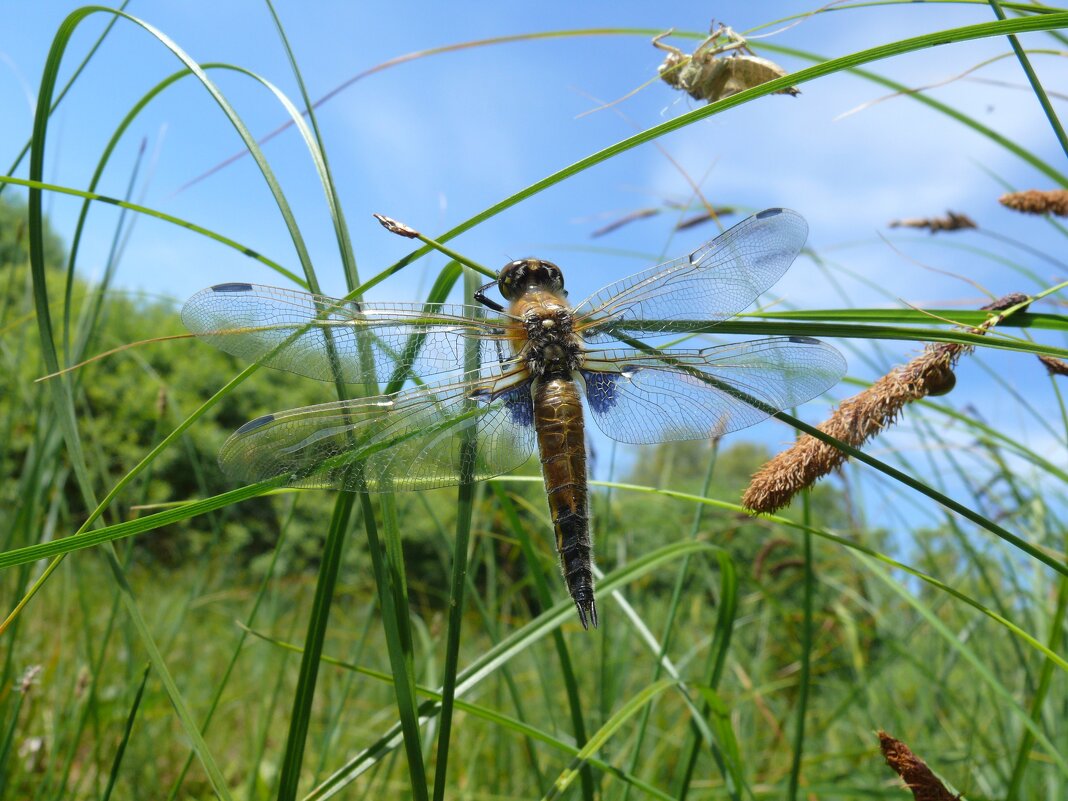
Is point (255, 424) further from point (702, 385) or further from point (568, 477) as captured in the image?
point (702, 385)

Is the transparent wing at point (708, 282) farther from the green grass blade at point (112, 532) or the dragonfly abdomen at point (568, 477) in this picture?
the green grass blade at point (112, 532)

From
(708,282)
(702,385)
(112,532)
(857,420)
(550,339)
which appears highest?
(708,282)

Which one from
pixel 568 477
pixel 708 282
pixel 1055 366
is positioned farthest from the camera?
pixel 708 282

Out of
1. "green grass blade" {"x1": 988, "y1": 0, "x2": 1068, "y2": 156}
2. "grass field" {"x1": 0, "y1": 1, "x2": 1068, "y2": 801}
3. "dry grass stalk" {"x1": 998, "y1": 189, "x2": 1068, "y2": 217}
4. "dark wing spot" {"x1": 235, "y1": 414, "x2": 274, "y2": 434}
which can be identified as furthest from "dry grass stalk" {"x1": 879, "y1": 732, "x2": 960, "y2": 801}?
"dry grass stalk" {"x1": 998, "y1": 189, "x2": 1068, "y2": 217}

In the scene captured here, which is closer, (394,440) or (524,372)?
(394,440)

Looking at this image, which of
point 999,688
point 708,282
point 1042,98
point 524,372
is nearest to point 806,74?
point 1042,98

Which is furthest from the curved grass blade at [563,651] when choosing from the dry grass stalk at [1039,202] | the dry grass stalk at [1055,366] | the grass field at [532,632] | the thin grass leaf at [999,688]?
the dry grass stalk at [1039,202]

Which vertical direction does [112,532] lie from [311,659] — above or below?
above

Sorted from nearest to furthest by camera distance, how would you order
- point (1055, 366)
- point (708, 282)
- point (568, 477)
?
point (1055, 366) < point (568, 477) < point (708, 282)
